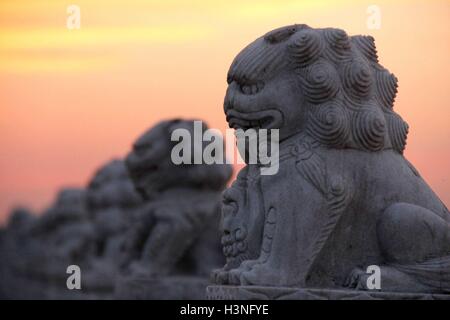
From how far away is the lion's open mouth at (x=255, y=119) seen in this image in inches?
398

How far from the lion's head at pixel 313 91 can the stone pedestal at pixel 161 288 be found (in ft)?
15.8

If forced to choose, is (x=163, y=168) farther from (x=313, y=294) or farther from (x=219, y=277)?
(x=313, y=294)

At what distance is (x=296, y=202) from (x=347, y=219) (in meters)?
0.39

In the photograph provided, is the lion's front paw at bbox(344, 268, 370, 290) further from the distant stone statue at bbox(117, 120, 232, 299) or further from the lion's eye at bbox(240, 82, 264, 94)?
the distant stone statue at bbox(117, 120, 232, 299)

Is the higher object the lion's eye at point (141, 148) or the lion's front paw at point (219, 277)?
the lion's eye at point (141, 148)

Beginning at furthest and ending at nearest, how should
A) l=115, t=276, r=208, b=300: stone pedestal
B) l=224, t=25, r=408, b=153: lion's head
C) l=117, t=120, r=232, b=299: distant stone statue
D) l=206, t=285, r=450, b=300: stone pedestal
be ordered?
1. l=117, t=120, r=232, b=299: distant stone statue
2. l=115, t=276, r=208, b=300: stone pedestal
3. l=224, t=25, r=408, b=153: lion's head
4. l=206, t=285, r=450, b=300: stone pedestal

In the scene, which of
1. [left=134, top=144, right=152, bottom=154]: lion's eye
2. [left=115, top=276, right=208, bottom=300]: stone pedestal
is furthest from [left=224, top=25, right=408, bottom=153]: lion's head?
[left=134, top=144, right=152, bottom=154]: lion's eye

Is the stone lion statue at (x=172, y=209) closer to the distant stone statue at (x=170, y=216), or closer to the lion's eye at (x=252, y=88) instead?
the distant stone statue at (x=170, y=216)

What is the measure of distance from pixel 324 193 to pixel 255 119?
799mm

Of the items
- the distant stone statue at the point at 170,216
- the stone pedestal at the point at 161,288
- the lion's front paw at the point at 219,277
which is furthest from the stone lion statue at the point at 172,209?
the lion's front paw at the point at 219,277

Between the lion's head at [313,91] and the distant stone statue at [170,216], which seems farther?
the distant stone statue at [170,216]

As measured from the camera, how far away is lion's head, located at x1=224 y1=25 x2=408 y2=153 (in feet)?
32.7
